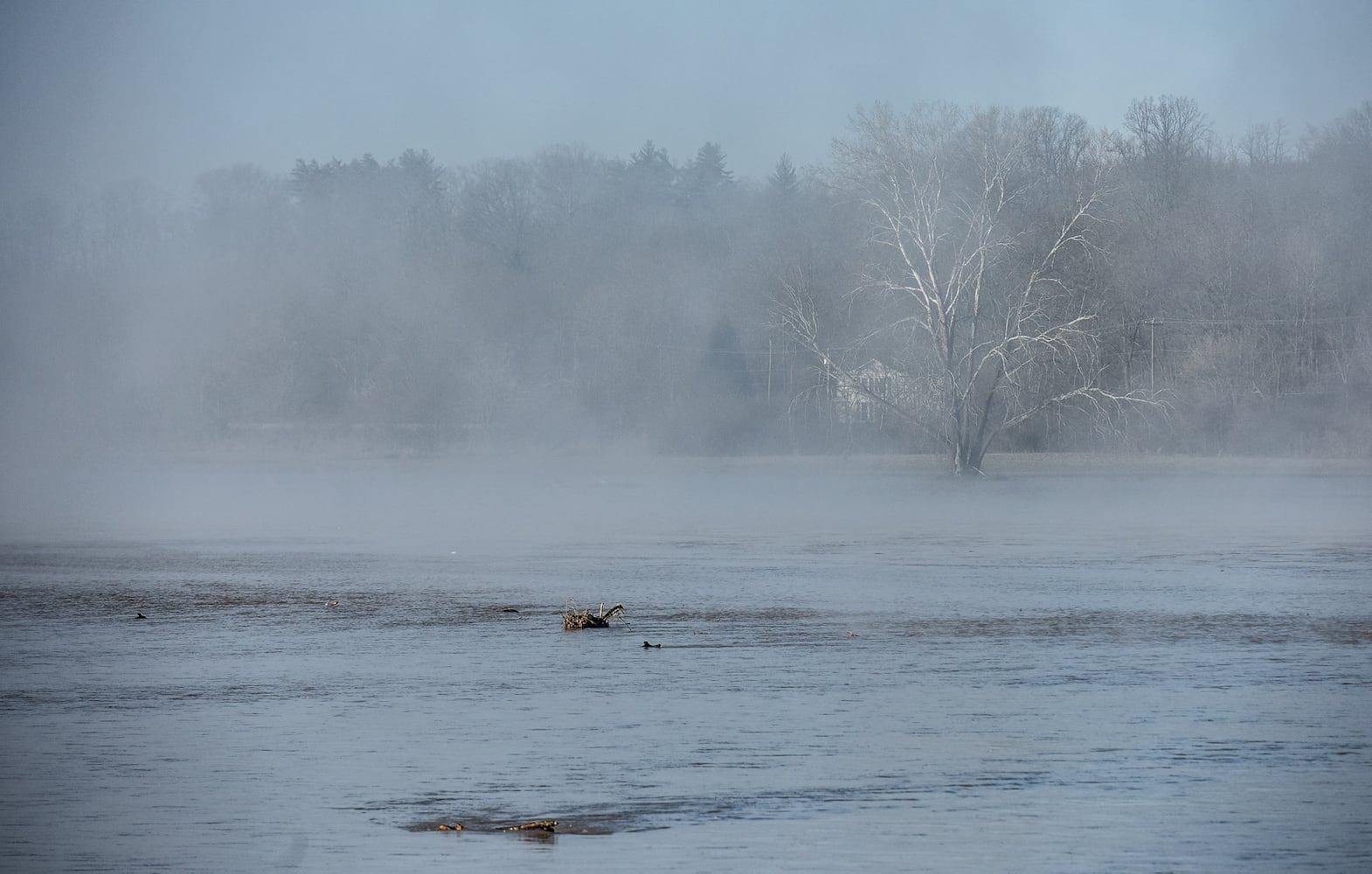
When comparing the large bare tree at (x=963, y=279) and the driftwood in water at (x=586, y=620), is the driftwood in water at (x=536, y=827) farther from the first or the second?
the large bare tree at (x=963, y=279)

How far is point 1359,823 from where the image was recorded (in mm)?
9055

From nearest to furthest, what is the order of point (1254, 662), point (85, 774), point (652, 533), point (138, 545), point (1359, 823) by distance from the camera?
point (1359, 823), point (85, 774), point (1254, 662), point (138, 545), point (652, 533)

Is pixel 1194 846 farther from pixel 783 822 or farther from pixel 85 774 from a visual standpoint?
pixel 85 774

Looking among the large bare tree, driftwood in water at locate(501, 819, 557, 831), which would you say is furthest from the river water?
the large bare tree

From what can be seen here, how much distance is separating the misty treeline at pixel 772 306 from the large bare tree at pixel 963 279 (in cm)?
16

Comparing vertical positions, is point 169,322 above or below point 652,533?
above

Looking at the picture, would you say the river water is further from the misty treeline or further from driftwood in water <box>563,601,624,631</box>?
the misty treeline

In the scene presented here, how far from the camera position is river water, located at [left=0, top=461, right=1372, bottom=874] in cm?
888

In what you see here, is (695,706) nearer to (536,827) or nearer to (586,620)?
(536,827)

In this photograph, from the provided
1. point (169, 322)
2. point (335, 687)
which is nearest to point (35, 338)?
point (169, 322)

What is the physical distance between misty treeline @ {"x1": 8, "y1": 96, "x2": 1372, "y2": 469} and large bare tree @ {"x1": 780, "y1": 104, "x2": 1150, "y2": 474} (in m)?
0.16

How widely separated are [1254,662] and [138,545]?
20098mm

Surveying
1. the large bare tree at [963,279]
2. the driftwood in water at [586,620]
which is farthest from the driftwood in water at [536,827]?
the large bare tree at [963,279]

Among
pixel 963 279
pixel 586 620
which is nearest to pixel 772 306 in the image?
pixel 963 279
